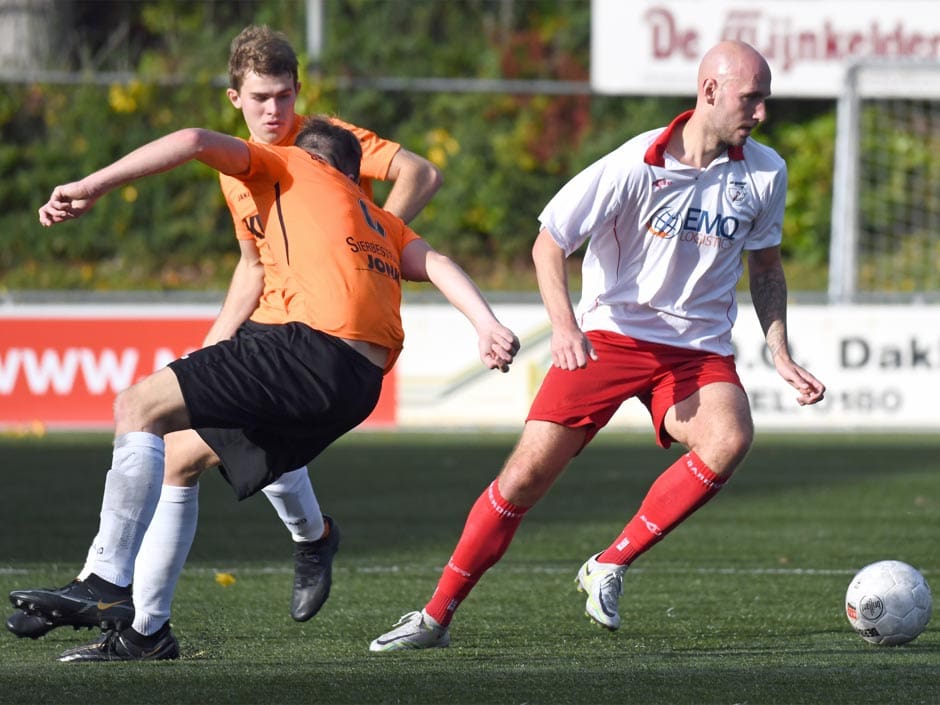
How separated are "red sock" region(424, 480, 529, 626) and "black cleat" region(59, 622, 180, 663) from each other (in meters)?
0.92

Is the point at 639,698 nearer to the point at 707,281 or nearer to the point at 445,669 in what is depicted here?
the point at 445,669

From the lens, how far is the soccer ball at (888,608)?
5.28m

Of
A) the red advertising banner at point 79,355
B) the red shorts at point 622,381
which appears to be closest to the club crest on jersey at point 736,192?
the red shorts at point 622,381

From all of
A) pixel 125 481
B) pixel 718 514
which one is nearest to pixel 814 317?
pixel 718 514

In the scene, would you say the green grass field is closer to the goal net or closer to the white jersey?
the white jersey

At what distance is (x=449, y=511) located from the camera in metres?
9.23

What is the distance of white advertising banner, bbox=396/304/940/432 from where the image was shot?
551 inches

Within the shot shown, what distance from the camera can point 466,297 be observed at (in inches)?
184

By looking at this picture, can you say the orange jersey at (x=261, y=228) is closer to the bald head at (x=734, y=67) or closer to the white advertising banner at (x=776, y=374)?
the bald head at (x=734, y=67)

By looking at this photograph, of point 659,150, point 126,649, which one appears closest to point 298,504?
point 126,649

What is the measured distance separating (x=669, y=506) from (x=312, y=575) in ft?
4.14

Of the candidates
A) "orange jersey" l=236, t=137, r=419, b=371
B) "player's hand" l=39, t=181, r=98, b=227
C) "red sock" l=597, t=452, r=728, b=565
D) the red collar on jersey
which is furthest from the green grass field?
the red collar on jersey

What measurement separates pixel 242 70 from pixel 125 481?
4.89 ft

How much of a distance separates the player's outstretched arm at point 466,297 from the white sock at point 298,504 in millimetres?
1018
